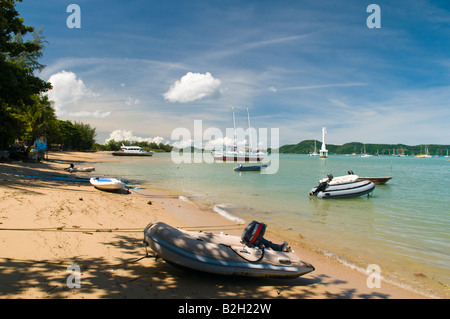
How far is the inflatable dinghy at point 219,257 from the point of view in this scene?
4754 mm

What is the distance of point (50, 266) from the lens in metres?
4.66

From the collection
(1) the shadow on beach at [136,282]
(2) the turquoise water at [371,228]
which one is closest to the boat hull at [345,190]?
(2) the turquoise water at [371,228]

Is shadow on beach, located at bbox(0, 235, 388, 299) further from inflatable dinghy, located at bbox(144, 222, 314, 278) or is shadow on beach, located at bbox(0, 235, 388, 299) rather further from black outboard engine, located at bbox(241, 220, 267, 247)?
black outboard engine, located at bbox(241, 220, 267, 247)

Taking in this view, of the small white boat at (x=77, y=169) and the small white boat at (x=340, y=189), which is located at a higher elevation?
the small white boat at (x=77, y=169)

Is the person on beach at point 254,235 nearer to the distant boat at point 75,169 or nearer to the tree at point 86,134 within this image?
the distant boat at point 75,169

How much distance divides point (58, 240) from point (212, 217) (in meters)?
6.42

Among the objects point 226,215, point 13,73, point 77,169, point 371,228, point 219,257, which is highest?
point 13,73

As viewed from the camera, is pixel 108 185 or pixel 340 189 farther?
pixel 340 189

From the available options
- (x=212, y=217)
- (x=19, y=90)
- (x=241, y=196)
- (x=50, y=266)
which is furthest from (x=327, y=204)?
(x=19, y=90)

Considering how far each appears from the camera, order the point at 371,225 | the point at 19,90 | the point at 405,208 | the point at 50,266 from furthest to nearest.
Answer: the point at 405,208 → the point at 19,90 → the point at 371,225 → the point at 50,266

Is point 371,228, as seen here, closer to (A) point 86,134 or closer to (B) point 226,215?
(B) point 226,215

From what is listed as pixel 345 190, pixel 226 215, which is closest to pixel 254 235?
pixel 226 215

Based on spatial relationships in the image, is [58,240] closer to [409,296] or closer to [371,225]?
[409,296]

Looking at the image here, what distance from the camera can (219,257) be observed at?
15.7 feet
